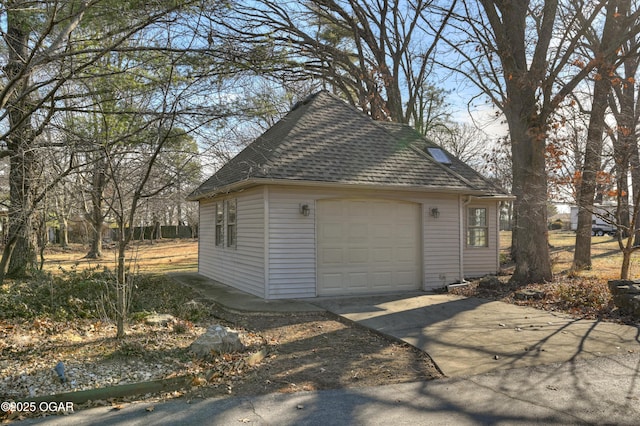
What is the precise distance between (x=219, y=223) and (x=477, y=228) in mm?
8498

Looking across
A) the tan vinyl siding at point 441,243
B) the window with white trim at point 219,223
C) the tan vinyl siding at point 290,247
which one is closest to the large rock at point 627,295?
the tan vinyl siding at point 441,243

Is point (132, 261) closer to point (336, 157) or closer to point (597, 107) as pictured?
point (336, 157)

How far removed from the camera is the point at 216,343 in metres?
6.01

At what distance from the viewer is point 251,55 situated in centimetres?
765

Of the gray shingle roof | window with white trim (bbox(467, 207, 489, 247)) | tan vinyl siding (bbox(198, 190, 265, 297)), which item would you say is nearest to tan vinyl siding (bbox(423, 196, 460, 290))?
the gray shingle roof

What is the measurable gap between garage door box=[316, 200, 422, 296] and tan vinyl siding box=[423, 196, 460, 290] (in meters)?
0.24

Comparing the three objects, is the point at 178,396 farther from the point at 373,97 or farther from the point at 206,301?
the point at 373,97

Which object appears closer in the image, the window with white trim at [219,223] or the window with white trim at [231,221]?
the window with white trim at [231,221]

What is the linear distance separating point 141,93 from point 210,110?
61.6 inches

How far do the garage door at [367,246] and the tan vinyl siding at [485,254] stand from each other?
349cm

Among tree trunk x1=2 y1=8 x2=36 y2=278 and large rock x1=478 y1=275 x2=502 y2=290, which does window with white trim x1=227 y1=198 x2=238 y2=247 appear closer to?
tree trunk x1=2 y1=8 x2=36 y2=278

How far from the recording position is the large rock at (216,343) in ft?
19.4

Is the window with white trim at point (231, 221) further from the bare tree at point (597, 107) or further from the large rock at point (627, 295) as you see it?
the bare tree at point (597, 107)

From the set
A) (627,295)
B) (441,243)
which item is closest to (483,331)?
(627,295)
